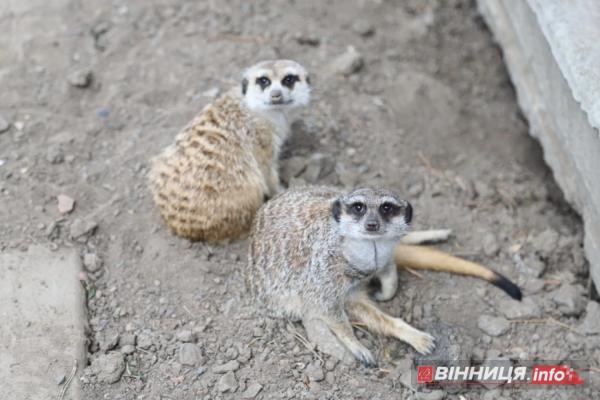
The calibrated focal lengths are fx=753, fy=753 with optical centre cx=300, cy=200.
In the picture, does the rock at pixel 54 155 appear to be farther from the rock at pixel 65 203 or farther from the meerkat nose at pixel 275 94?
the meerkat nose at pixel 275 94

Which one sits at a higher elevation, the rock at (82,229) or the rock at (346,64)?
the rock at (346,64)

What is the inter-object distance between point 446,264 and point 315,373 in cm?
72

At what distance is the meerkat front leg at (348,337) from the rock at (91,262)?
2.90 feet

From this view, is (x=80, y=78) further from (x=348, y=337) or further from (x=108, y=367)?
(x=348, y=337)

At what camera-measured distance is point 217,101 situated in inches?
129

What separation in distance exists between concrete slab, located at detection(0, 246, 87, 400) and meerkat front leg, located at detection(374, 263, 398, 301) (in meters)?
1.12

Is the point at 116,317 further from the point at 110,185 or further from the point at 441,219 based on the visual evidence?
the point at 441,219

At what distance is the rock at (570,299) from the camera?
9.79ft

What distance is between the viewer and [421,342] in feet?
9.00

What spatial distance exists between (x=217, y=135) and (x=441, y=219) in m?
1.04

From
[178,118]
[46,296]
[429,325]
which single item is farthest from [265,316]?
[178,118]

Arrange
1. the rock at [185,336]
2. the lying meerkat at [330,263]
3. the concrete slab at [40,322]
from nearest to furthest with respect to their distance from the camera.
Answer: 1. the concrete slab at [40,322]
2. the lying meerkat at [330,263]
3. the rock at [185,336]

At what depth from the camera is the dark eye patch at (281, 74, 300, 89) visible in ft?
10.6

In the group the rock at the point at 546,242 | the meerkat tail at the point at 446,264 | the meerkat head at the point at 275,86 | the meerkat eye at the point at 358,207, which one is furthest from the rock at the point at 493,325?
the meerkat head at the point at 275,86
